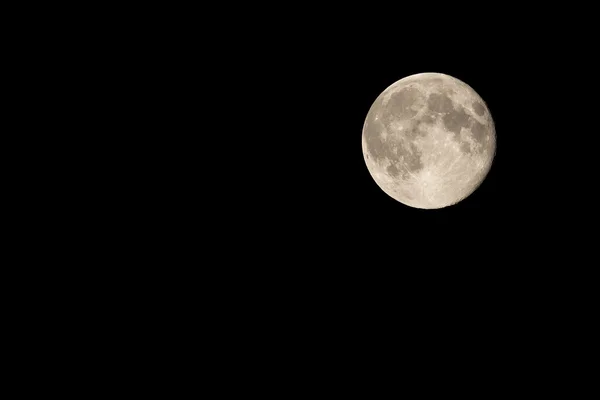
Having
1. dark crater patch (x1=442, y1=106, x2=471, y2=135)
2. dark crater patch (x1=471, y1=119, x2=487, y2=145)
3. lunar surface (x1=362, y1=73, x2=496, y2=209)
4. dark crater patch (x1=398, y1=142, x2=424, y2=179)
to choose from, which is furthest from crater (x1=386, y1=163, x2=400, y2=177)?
dark crater patch (x1=471, y1=119, x2=487, y2=145)

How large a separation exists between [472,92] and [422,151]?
0.97m

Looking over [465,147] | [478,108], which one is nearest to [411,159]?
[465,147]

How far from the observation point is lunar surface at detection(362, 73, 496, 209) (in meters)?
4.63

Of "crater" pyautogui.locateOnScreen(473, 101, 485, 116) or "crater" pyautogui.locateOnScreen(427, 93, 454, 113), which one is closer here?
"crater" pyautogui.locateOnScreen(427, 93, 454, 113)

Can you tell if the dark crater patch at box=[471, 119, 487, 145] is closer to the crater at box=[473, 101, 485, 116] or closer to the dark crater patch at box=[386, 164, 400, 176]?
the crater at box=[473, 101, 485, 116]

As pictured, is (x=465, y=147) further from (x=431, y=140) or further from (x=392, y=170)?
(x=392, y=170)

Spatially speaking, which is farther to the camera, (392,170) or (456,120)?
(392,170)

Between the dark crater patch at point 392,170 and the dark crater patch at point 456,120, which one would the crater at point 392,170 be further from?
the dark crater patch at point 456,120

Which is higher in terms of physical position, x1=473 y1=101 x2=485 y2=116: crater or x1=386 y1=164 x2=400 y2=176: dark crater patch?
x1=473 y1=101 x2=485 y2=116: crater

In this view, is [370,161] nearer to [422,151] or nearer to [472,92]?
[422,151]

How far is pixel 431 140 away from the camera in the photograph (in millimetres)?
4605

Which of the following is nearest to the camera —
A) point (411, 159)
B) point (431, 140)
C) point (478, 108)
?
point (431, 140)

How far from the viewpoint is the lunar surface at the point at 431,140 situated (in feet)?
15.2

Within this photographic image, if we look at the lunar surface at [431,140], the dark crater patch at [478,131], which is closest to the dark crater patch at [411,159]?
the lunar surface at [431,140]
